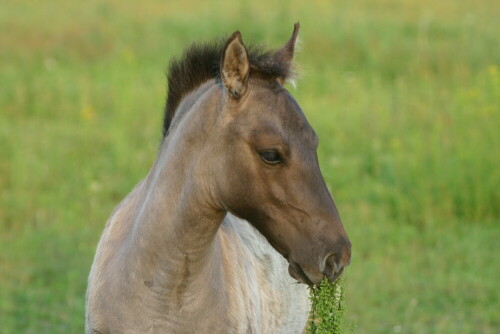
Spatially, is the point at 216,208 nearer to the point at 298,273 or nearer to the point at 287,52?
the point at 298,273

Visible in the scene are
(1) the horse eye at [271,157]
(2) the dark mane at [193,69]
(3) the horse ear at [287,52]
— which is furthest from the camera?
(2) the dark mane at [193,69]

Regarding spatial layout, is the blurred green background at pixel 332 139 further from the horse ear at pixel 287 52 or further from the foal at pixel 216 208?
the foal at pixel 216 208

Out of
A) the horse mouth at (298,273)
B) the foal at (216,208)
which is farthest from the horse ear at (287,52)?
the horse mouth at (298,273)

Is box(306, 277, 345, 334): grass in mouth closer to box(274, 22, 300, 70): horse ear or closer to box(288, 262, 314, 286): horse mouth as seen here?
box(288, 262, 314, 286): horse mouth

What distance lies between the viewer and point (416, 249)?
837cm

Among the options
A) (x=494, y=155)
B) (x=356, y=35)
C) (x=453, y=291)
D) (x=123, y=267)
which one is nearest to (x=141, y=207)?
(x=123, y=267)

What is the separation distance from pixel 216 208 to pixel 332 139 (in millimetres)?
7126

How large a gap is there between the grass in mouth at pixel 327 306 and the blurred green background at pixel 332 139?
978mm

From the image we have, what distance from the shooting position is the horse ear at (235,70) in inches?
143

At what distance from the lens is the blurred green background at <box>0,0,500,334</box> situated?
294 inches

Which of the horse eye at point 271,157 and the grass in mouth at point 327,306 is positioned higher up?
the horse eye at point 271,157

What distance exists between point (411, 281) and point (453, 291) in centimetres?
38

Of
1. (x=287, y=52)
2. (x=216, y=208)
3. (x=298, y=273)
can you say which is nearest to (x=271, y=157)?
(x=216, y=208)

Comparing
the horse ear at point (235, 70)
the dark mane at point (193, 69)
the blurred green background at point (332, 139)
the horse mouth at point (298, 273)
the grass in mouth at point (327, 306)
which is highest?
the blurred green background at point (332, 139)
